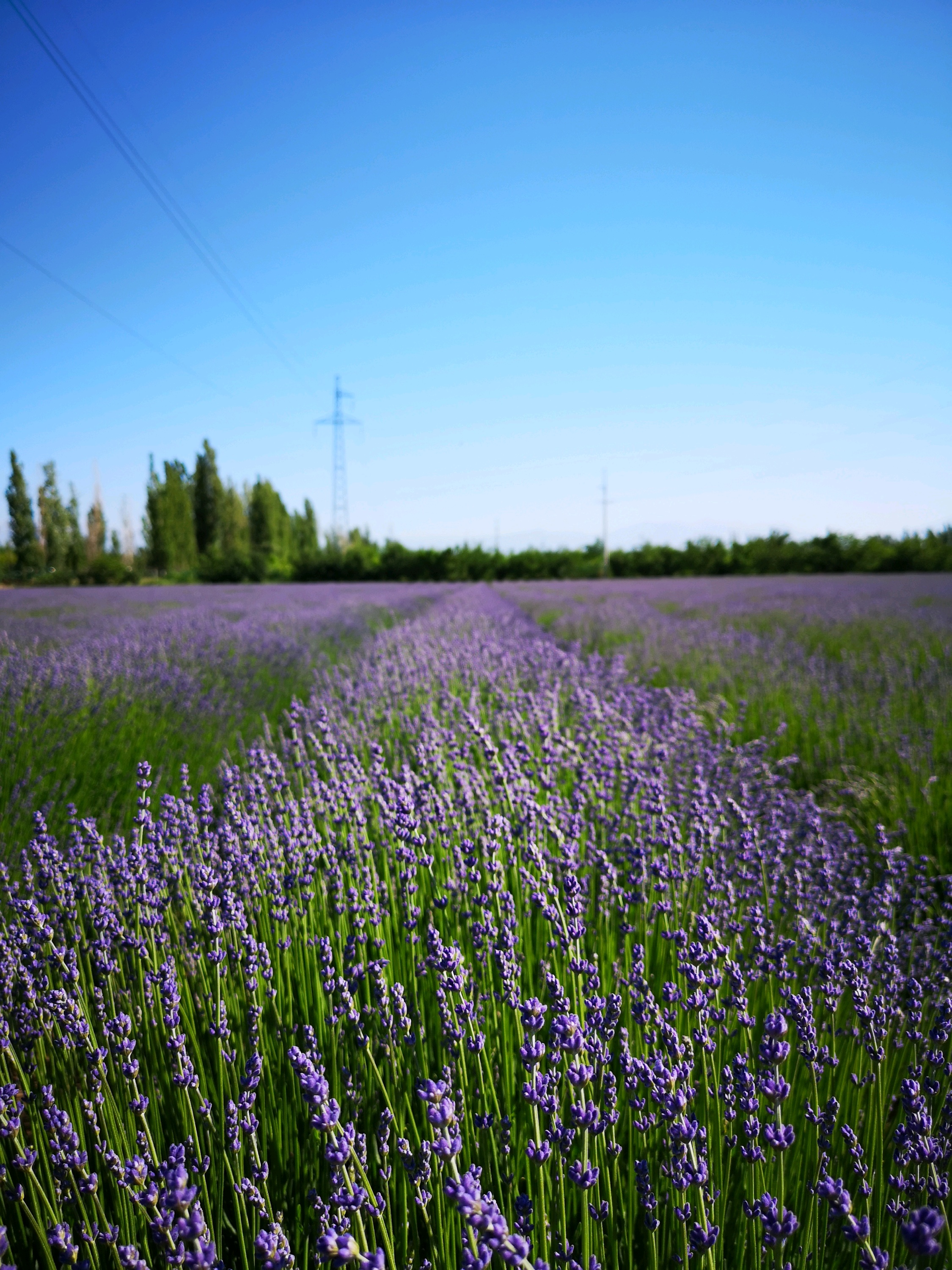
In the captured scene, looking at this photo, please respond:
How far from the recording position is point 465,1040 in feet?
3.70

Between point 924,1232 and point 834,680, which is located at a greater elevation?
point 924,1232

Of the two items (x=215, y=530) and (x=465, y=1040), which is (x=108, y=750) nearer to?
(x=465, y=1040)

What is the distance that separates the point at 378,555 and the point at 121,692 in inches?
1282

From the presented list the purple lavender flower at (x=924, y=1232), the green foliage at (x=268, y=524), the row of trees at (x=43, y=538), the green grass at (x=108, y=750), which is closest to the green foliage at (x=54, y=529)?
the row of trees at (x=43, y=538)

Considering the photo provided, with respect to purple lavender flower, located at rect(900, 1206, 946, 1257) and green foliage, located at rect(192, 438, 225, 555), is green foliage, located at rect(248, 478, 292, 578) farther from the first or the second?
purple lavender flower, located at rect(900, 1206, 946, 1257)

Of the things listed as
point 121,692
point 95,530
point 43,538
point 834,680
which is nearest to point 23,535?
point 43,538

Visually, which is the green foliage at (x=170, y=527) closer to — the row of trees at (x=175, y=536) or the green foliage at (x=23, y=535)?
the row of trees at (x=175, y=536)

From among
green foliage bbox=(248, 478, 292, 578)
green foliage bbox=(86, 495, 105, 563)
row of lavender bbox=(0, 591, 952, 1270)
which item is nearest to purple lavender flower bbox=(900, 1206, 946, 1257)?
row of lavender bbox=(0, 591, 952, 1270)

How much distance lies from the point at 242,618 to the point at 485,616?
161 inches

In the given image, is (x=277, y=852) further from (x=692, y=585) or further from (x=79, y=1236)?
(x=692, y=585)

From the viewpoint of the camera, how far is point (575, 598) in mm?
17969

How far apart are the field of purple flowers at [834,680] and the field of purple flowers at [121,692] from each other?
3.41 metres

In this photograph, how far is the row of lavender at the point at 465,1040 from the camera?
0.89 metres

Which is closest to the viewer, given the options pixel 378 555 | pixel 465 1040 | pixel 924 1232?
pixel 924 1232
